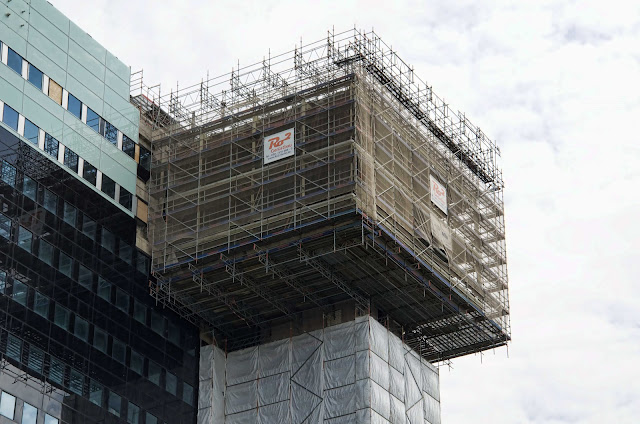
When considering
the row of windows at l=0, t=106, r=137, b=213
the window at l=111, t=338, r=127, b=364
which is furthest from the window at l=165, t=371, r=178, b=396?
the row of windows at l=0, t=106, r=137, b=213

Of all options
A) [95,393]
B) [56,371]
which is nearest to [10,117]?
[56,371]

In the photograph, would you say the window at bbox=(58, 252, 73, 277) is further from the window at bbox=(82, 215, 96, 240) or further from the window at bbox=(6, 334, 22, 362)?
the window at bbox=(6, 334, 22, 362)

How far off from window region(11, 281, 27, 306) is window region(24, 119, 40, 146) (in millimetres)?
8506

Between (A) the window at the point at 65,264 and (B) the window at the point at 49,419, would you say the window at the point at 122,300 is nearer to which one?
(A) the window at the point at 65,264

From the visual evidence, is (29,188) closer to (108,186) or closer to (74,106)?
(108,186)

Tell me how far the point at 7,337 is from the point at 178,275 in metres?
14.0

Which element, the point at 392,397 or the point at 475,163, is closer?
the point at 392,397

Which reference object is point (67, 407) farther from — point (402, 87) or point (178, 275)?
point (402, 87)

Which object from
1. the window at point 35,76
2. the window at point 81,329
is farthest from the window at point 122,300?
the window at point 35,76

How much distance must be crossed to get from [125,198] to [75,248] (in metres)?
6.55

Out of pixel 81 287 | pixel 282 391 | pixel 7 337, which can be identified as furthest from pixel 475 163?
pixel 7 337

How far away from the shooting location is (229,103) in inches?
3482

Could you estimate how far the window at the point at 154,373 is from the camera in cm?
8112

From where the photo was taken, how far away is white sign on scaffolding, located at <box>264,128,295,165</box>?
8269 centimetres
